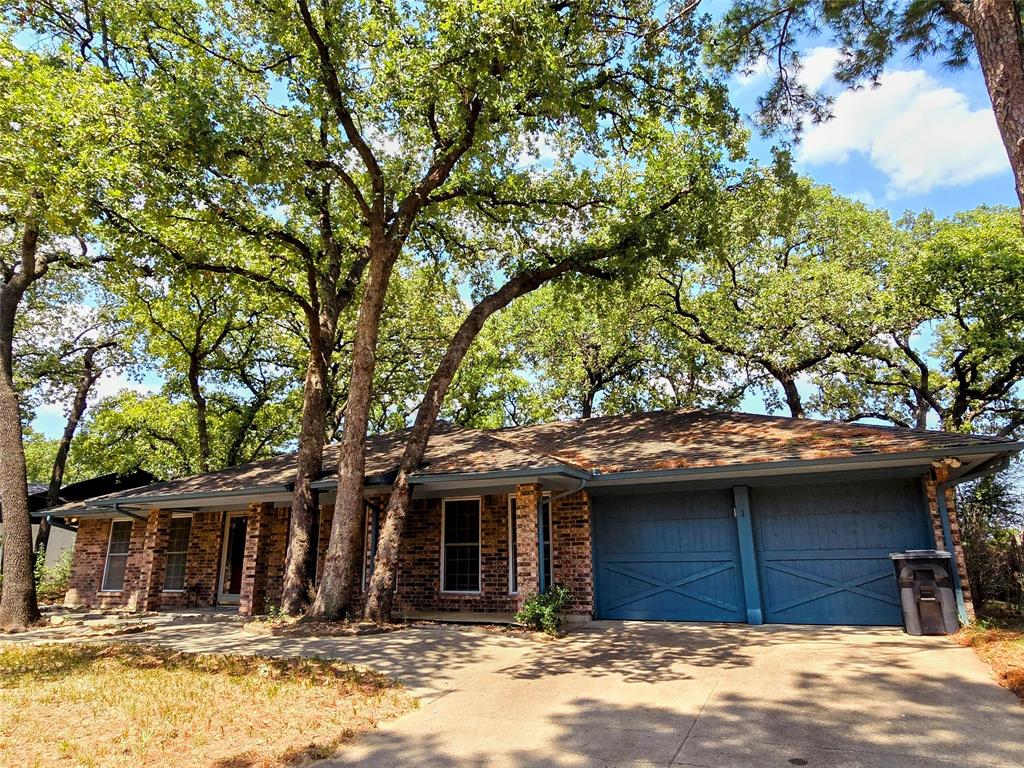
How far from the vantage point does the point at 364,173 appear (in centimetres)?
1326

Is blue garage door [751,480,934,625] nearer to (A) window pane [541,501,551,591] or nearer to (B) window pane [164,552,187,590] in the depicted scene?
(A) window pane [541,501,551,591]

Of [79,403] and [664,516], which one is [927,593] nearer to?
[664,516]

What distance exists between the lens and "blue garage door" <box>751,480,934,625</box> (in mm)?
9242

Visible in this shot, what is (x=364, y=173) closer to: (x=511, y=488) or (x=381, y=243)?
(x=381, y=243)

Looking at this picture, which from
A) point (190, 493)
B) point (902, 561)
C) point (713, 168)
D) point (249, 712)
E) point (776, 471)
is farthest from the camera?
point (190, 493)

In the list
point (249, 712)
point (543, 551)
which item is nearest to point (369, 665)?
point (249, 712)

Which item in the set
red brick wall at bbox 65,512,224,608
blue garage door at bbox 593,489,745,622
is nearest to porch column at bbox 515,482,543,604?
blue garage door at bbox 593,489,745,622

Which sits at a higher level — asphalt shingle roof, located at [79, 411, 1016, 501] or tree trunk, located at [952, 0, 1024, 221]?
tree trunk, located at [952, 0, 1024, 221]

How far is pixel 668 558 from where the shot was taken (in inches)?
413

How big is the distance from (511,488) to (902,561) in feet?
19.8

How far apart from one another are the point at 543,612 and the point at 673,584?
2529 millimetres

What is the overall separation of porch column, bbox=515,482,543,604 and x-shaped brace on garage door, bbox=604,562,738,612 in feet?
5.85

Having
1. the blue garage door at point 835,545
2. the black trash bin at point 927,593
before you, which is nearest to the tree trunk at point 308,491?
the blue garage door at point 835,545

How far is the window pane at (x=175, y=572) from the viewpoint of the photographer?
15.0 m
